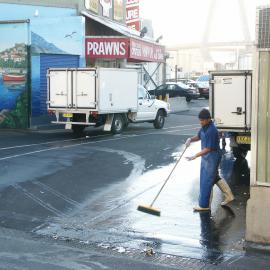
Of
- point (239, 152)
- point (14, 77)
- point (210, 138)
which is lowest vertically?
point (239, 152)

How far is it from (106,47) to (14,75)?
5171 mm

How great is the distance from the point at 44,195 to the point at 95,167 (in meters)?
2.97

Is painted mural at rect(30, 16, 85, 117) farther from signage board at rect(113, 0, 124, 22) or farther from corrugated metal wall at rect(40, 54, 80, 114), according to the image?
signage board at rect(113, 0, 124, 22)

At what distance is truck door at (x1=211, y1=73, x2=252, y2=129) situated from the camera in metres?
12.8

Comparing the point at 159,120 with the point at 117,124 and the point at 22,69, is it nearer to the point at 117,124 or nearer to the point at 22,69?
the point at 117,124

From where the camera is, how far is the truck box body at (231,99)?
12797 mm

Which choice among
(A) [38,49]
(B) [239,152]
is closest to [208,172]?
(B) [239,152]

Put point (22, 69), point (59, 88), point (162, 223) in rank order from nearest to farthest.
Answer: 1. point (162, 223)
2. point (59, 88)
3. point (22, 69)

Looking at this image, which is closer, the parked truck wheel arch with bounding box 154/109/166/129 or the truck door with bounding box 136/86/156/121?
the truck door with bounding box 136/86/156/121

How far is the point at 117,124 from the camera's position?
20750mm

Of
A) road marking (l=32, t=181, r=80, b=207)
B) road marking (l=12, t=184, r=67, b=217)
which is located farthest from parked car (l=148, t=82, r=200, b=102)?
road marking (l=12, t=184, r=67, b=217)

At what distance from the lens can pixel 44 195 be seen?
1036cm

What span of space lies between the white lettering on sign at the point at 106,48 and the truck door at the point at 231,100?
1317 centimetres

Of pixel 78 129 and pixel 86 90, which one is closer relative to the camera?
pixel 86 90
